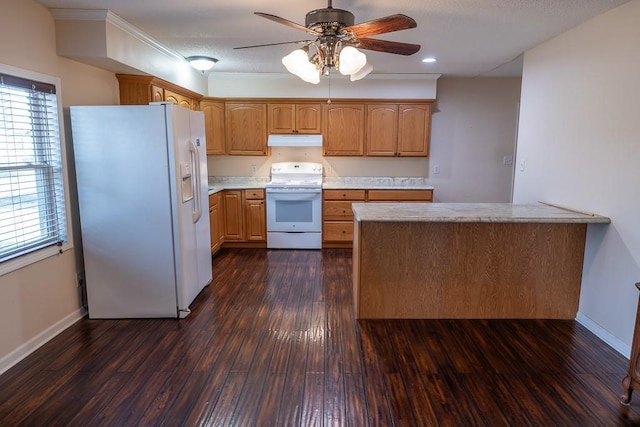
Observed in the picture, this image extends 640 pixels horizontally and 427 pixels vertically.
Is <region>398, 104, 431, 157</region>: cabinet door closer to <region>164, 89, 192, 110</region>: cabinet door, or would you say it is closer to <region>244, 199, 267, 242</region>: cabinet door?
<region>244, 199, 267, 242</region>: cabinet door

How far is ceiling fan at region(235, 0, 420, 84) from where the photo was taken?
2102 mm

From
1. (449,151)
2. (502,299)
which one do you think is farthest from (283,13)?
(449,151)

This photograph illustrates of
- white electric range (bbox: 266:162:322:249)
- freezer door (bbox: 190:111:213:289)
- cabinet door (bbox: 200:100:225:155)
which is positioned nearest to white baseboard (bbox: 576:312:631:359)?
white electric range (bbox: 266:162:322:249)

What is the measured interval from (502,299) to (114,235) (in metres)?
3.16

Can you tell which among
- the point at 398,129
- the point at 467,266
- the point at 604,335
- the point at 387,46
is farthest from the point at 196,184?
the point at 604,335

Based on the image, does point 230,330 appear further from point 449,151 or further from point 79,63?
point 449,151

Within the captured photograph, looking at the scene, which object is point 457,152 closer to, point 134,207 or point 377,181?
point 377,181

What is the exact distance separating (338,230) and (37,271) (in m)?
3.44

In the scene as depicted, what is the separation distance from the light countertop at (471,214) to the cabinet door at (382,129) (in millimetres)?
2331

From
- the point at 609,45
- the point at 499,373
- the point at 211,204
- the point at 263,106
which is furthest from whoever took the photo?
the point at 263,106

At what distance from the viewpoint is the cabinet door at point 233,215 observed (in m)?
5.28

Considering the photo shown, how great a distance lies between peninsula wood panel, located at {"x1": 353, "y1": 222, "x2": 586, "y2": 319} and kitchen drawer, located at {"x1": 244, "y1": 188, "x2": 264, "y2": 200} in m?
2.47

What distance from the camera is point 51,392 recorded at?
2.21 metres

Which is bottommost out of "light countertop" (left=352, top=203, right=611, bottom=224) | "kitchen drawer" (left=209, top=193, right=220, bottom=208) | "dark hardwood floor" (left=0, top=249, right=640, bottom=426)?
"dark hardwood floor" (left=0, top=249, right=640, bottom=426)
